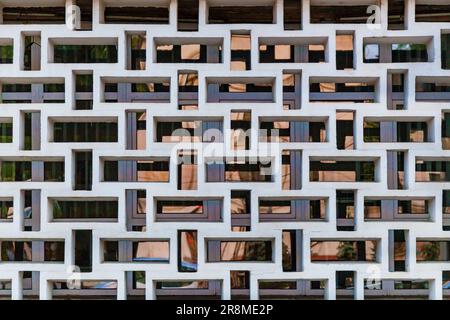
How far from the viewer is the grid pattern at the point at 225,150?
139 centimetres

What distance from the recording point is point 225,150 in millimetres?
1386

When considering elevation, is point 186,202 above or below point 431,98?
below

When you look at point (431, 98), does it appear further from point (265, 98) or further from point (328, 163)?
point (265, 98)

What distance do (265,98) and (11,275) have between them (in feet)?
3.21

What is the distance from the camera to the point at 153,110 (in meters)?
1.39

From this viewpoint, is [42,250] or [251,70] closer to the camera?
[251,70]

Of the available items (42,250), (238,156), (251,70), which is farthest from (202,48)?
(42,250)

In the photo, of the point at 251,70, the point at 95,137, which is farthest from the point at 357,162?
the point at 95,137

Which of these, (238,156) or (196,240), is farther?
(196,240)

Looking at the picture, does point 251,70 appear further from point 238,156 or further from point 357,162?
point 357,162

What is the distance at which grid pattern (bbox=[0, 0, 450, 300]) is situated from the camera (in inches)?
54.6

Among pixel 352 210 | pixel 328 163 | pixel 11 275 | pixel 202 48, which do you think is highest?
pixel 202 48

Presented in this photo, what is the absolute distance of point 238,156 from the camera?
1.37 meters

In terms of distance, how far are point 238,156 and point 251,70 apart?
269mm
